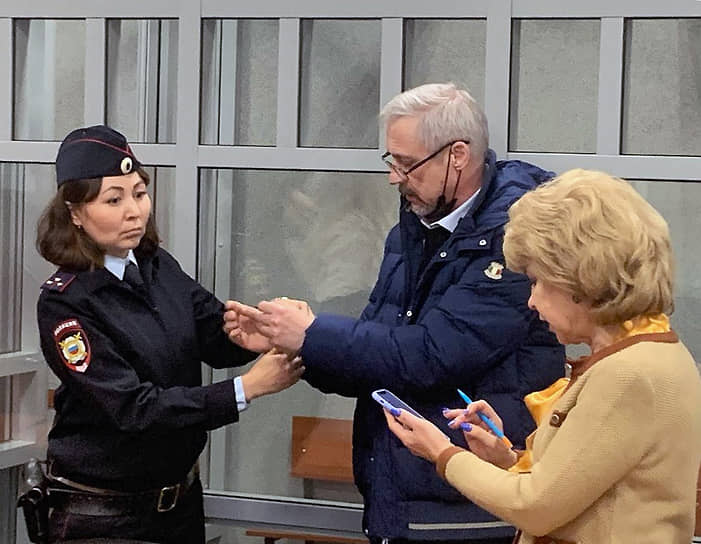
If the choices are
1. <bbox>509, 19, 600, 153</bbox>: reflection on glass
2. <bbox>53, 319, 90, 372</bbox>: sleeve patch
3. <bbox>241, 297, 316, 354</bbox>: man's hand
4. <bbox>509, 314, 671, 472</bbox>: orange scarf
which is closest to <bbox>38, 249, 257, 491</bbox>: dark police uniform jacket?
<bbox>53, 319, 90, 372</bbox>: sleeve patch

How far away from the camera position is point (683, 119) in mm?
2547

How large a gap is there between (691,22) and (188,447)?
1393 millimetres

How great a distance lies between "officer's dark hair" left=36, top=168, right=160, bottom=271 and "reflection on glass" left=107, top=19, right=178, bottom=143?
1.61ft

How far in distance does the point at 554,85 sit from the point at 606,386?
114cm

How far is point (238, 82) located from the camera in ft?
9.20

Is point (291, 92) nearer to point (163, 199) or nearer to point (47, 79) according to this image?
point (163, 199)

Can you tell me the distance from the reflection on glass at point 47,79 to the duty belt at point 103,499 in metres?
0.92

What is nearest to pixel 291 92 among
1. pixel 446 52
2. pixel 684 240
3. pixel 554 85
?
pixel 446 52

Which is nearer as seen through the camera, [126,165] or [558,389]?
[558,389]

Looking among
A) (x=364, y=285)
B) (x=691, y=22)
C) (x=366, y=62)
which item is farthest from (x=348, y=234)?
(x=691, y=22)

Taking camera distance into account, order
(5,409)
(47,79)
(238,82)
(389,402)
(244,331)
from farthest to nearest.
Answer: (5,409)
(47,79)
(238,82)
(244,331)
(389,402)

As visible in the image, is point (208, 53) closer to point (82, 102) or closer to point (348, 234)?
point (82, 102)

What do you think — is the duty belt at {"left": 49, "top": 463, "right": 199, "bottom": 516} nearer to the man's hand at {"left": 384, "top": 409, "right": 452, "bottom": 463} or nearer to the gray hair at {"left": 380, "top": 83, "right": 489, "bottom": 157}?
the man's hand at {"left": 384, "top": 409, "right": 452, "bottom": 463}

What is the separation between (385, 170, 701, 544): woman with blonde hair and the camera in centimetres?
161
